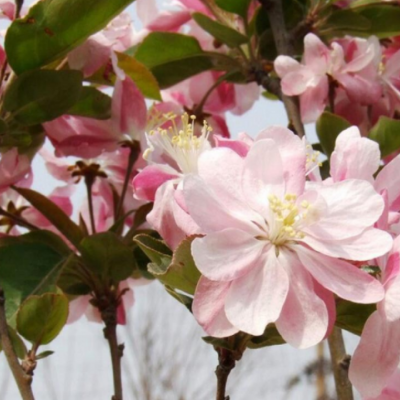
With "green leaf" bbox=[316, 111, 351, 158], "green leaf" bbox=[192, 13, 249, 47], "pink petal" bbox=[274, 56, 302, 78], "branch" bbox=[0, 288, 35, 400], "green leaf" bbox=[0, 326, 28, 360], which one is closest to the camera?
"branch" bbox=[0, 288, 35, 400]

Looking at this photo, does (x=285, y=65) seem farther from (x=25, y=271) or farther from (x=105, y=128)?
(x=25, y=271)

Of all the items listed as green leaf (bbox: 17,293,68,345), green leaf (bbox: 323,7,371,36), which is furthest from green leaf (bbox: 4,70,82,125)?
green leaf (bbox: 323,7,371,36)

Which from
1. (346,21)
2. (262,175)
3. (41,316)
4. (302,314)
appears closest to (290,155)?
(262,175)

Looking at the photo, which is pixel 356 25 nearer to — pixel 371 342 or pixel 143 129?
pixel 143 129

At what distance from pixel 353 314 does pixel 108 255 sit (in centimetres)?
48

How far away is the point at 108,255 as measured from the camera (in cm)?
113

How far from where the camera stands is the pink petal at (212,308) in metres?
0.67

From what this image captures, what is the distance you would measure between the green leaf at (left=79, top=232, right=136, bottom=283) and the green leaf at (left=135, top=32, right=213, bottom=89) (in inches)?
15.3

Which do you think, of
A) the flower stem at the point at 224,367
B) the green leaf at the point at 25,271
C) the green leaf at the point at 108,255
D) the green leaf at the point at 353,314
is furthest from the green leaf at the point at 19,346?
the green leaf at the point at 353,314

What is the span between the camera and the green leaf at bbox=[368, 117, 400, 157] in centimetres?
114

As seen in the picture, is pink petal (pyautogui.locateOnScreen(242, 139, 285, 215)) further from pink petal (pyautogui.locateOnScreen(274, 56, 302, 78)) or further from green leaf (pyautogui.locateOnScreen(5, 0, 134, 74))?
pink petal (pyautogui.locateOnScreen(274, 56, 302, 78))

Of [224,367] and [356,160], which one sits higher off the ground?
[356,160]

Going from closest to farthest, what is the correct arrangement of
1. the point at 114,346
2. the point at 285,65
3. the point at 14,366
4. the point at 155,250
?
the point at 155,250, the point at 14,366, the point at 114,346, the point at 285,65

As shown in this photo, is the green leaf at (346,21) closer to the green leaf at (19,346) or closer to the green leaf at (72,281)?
the green leaf at (72,281)
